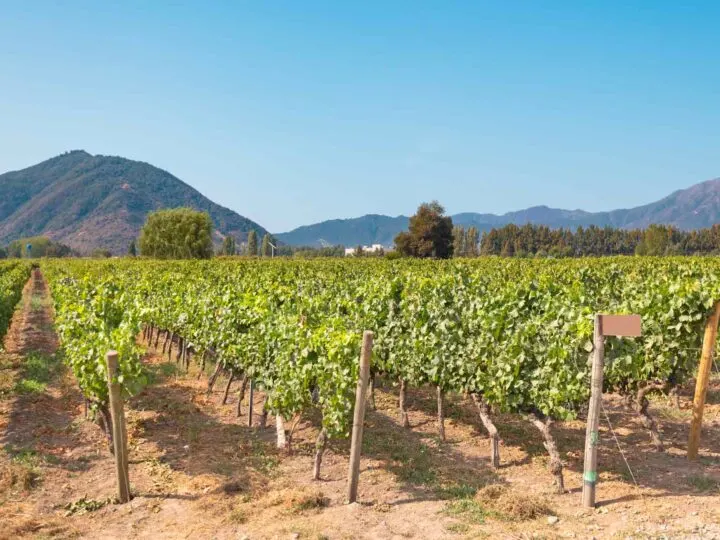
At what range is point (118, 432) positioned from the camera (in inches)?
262

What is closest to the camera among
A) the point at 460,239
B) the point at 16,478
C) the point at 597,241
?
the point at 16,478

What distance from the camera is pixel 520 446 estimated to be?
8.60 m

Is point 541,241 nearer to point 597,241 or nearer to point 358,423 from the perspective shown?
point 597,241

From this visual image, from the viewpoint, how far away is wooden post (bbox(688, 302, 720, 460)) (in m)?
7.95

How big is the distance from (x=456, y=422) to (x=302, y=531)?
4.63 metres

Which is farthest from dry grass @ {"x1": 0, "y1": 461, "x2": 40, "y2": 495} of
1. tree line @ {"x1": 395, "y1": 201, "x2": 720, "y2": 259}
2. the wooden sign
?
tree line @ {"x1": 395, "y1": 201, "x2": 720, "y2": 259}

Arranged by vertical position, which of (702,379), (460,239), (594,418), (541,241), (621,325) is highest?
(460,239)

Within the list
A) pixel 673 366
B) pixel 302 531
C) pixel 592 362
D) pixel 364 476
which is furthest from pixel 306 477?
pixel 673 366

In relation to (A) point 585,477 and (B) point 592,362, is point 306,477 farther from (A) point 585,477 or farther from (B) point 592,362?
(B) point 592,362

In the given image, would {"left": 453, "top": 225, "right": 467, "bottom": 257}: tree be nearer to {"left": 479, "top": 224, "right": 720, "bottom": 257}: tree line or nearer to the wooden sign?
{"left": 479, "top": 224, "right": 720, "bottom": 257}: tree line

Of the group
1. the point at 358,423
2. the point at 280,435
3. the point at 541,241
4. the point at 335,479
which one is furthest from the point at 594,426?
the point at 541,241

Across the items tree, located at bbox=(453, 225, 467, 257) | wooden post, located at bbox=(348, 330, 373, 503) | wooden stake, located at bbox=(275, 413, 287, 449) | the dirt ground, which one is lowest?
the dirt ground

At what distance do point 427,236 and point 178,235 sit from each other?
32.0 m

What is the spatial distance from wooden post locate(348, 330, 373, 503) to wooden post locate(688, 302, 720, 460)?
477 cm
